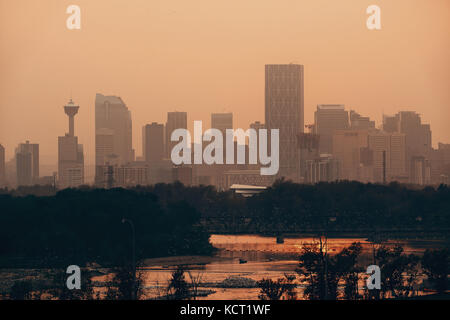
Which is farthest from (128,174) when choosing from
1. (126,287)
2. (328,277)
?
(126,287)

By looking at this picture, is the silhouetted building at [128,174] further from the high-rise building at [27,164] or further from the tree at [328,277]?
the tree at [328,277]

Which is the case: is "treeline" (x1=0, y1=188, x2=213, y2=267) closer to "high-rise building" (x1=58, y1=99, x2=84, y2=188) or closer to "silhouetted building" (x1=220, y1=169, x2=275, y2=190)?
"high-rise building" (x1=58, y1=99, x2=84, y2=188)

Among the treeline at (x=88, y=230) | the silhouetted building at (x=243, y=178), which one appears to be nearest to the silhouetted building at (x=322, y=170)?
the silhouetted building at (x=243, y=178)

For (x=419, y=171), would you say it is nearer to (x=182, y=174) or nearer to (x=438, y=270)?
(x=182, y=174)

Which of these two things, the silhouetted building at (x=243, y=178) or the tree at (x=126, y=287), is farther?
the silhouetted building at (x=243, y=178)

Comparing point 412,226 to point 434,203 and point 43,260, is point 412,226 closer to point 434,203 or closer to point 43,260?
point 434,203

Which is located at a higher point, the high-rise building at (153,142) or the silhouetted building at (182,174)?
the high-rise building at (153,142)
